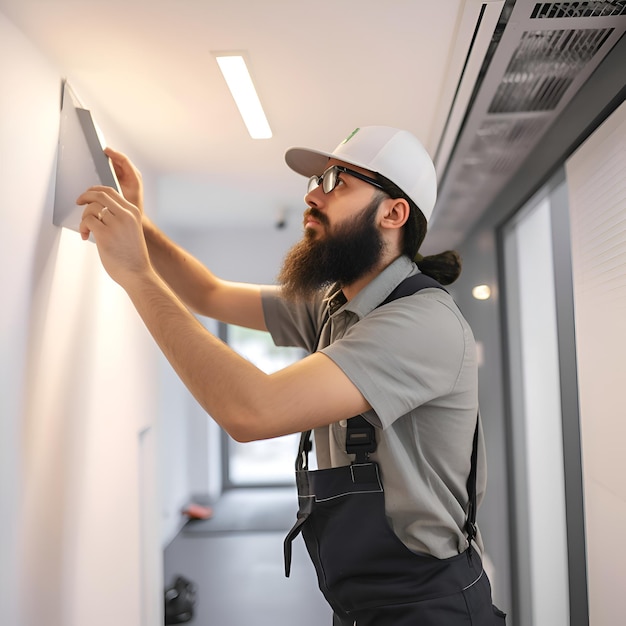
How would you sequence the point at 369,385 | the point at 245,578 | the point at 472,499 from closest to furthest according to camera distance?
the point at 369,385 < the point at 472,499 < the point at 245,578

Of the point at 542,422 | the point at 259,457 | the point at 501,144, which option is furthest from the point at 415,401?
the point at 259,457

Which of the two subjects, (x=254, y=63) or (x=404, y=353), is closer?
(x=404, y=353)

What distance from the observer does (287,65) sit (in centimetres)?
181

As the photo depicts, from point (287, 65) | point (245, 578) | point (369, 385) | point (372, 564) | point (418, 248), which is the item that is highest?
point (287, 65)

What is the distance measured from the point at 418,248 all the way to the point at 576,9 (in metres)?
0.72

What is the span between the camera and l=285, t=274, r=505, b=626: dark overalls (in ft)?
4.90

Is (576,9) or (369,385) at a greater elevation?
(576,9)

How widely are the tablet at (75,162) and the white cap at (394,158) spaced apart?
1.85 feet

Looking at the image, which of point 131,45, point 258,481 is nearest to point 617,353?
point 131,45

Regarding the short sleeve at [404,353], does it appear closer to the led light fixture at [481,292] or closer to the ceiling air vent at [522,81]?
the ceiling air vent at [522,81]

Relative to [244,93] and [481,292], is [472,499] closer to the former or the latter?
[244,93]

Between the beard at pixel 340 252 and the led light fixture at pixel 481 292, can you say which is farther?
the led light fixture at pixel 481 292

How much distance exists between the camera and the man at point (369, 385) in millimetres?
1292

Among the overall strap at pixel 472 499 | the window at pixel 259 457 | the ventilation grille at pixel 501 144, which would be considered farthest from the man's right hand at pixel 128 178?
the window at pixel 259 457
